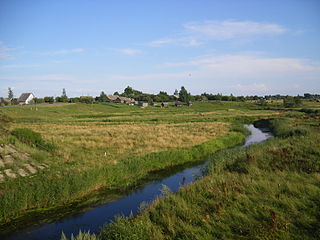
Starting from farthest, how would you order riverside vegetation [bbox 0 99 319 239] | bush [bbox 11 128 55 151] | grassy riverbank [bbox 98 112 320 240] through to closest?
bush [bbox 11 128 55 151] → riverside vegetation [bbox 0 99 319 239] → grassy riverbank [bbox 98 112 320 240]

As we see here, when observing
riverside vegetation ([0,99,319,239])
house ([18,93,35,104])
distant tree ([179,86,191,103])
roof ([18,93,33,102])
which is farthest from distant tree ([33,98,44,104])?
riverside vegetation ([0,99,319,239])

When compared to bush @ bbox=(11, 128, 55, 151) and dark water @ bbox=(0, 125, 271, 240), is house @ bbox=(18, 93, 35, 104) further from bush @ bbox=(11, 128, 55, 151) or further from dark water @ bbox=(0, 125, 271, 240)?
dark water @ bbox=(0, 125, 271, 240)

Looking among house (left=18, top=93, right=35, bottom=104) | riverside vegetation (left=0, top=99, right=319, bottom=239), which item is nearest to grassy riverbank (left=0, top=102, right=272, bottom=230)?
riverside vegetation (left=0, top=99, right=319, bottom=239)

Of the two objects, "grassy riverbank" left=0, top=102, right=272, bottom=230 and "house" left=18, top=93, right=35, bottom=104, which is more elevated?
"house" left=18, top=93, right=35, bottom=104

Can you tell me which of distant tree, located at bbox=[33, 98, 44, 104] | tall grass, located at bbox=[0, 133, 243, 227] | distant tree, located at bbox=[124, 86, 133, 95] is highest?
distant tree, located at bbox=[124, 86, 133, 95]

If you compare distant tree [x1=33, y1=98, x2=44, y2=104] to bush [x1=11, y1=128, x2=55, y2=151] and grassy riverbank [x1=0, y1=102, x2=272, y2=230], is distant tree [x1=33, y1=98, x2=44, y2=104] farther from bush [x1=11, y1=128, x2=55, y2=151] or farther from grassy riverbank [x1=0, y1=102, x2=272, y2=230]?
bush [x1=11, y1=128, x2=55, y2=151]

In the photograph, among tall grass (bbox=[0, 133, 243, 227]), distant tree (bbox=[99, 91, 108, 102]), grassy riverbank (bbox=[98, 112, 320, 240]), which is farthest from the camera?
distant tree (bbox=[99, 91, 108, 102])

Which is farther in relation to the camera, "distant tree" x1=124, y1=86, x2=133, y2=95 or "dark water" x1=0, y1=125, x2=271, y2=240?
"distant tree" x1=124, y1=86, x2=133, y2=95

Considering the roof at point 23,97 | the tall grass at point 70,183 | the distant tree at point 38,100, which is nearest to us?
the tall grass at point 70,183

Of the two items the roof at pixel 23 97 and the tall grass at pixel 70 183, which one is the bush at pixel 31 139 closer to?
the tall grass at pixel 70 183

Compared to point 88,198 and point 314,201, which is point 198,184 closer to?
point 314,201

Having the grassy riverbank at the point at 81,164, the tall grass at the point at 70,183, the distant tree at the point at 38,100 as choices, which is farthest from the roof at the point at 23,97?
the tall grass at the point at 70,183

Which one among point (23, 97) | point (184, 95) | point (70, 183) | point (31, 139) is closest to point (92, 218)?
point (70, 183)

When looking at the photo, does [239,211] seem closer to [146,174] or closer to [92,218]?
[92,218]
